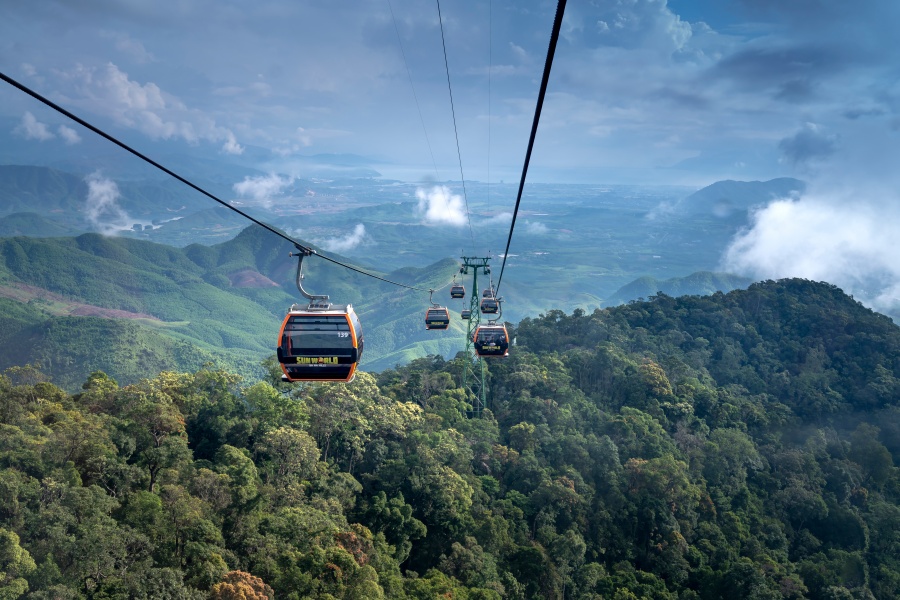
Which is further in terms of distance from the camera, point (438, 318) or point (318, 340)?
point (438, 318)

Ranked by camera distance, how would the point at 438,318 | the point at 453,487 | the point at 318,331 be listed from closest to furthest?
the point at 318,331
the point at 438,318
the point at 453,487

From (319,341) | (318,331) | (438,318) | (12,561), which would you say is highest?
(438,318)

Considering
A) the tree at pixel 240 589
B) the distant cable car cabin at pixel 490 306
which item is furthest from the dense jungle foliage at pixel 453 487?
the distant cable car cabin at pixel 490 306

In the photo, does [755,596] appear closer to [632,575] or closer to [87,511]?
[632,575]

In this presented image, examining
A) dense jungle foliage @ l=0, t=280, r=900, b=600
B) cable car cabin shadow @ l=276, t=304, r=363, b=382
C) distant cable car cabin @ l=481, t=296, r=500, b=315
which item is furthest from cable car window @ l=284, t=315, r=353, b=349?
distant cable car cabin @ l=481, t=296, r=500, b=315

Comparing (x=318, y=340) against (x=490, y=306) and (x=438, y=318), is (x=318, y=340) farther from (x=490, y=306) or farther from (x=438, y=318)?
(x=490, y=306)

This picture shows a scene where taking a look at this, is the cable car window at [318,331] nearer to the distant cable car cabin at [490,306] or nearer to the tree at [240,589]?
the tree at [240,589]

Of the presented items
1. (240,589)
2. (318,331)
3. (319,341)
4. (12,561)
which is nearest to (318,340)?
(319,341)
